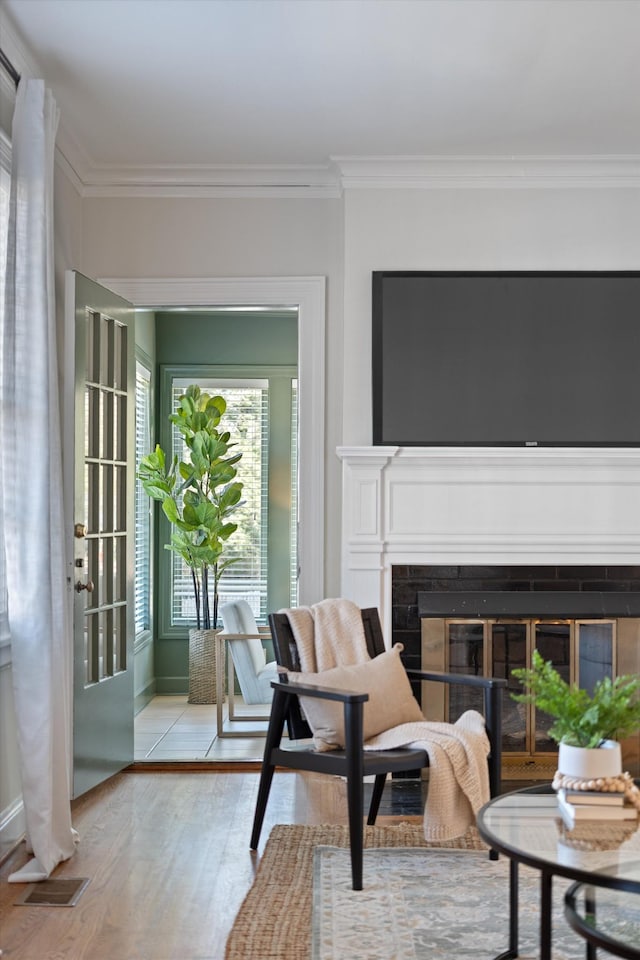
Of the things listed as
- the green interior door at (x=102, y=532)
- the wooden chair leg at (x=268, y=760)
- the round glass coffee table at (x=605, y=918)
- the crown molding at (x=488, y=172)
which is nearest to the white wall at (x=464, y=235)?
the crown molding at (x=488, y=172)

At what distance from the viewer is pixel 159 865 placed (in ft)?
11.4

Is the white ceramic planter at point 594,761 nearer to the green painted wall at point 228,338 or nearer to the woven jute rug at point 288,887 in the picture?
the woven jute rug at point 288,887

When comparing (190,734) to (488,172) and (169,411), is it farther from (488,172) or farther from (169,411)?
(488,172)

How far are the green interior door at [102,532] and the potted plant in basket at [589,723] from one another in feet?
7.47

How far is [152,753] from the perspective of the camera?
205 inches

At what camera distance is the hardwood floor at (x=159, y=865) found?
9.37 ft

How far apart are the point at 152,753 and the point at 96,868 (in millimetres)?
1734

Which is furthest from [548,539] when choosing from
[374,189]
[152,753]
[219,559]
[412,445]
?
[219,559]

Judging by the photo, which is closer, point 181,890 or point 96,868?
point 181,890

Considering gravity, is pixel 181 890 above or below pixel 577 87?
below

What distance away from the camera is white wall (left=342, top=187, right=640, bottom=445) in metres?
4.80

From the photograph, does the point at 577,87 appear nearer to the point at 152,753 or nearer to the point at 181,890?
the point at 181,890

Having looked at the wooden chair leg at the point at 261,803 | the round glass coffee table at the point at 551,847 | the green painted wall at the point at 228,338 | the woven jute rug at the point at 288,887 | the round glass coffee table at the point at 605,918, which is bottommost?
Answer: the woven jute rug at the point at 288,887

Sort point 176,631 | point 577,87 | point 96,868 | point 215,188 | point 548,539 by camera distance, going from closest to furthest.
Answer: point 96,868, point 577,87, point 548,539, point 215,188, point 176,631
